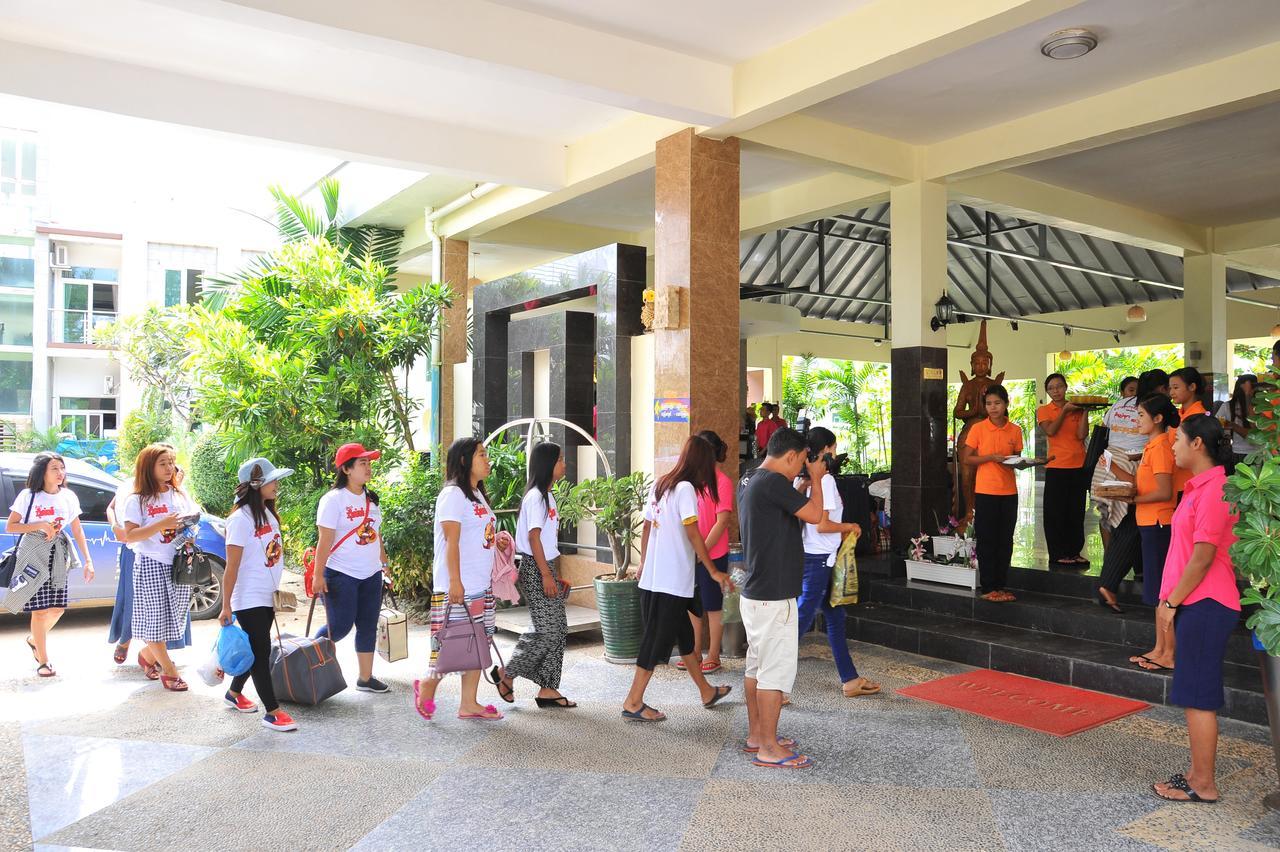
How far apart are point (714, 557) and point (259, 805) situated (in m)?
3.03

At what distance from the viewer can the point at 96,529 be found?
23.4 ft

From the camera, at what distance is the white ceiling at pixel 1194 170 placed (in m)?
7.61

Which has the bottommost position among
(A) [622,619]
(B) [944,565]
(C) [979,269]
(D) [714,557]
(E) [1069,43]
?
(A) [622,619]

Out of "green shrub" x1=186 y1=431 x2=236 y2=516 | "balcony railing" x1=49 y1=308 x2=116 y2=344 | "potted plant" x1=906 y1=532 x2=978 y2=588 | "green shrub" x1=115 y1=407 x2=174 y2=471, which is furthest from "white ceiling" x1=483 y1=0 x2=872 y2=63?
"balcony railing" x1=49 y1=308 x2=116 y2=344

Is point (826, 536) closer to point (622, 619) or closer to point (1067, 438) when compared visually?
point (622, 619)

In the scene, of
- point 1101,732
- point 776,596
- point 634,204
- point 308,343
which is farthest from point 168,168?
point 1101,732

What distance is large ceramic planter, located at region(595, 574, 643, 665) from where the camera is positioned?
6.21 metres

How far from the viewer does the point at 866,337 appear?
21422 millimetres

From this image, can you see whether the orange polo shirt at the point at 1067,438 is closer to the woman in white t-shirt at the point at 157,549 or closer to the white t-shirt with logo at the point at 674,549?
the white t-shirt with logo at the point at 674,549

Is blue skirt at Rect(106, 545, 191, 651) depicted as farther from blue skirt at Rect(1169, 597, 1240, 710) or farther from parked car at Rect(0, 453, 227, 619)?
blue skirt at Rect(1169, 597, 1240, 710)

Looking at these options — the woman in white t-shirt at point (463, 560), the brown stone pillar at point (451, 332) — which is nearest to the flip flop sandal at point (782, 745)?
the woman in white t-shirt at point (463, 560)

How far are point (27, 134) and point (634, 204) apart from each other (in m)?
15.2

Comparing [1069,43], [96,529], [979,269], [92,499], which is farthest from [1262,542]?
[979,269]

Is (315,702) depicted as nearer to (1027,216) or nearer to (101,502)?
(101,502)
